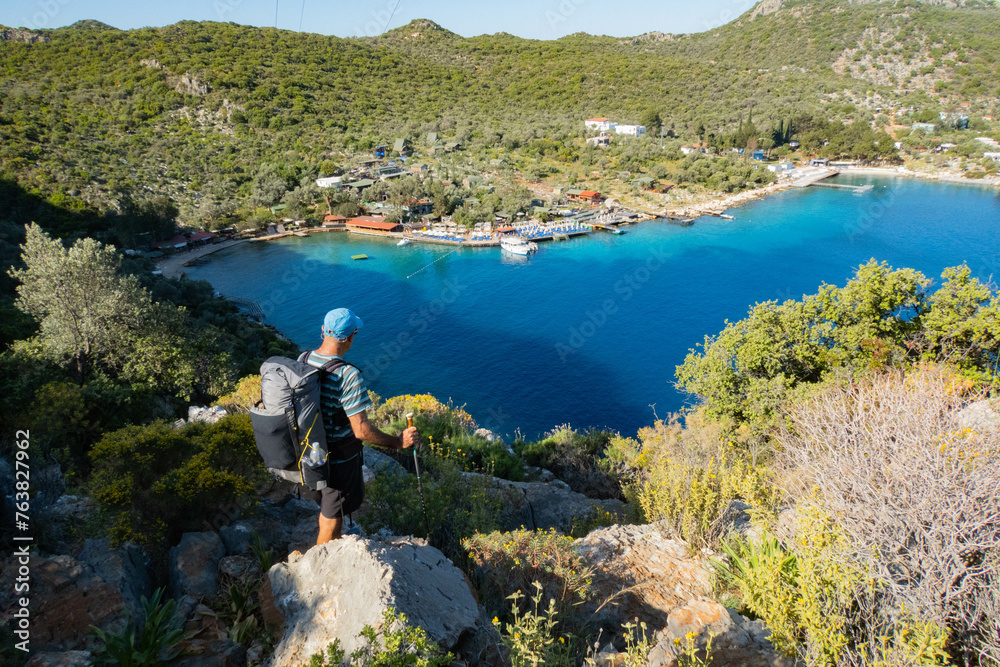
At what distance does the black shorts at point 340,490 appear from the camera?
3.10 meters

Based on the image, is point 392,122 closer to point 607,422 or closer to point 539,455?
point 607,422

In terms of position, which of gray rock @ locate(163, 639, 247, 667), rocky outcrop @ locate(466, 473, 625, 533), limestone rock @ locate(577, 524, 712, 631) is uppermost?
gray rock @ locate(163, 639, 247, 667)

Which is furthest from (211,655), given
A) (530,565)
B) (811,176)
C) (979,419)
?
(811,176)

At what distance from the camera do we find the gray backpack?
2.73 m

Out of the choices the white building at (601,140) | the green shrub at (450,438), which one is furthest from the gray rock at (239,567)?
the white building at (601,140)

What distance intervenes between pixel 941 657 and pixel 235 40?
361 ft

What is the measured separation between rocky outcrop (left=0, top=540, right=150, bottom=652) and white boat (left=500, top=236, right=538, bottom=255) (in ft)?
128

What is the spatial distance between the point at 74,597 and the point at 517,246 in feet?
131

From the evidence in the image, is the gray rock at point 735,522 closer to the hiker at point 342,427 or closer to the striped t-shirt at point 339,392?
the hiker at point 342,427

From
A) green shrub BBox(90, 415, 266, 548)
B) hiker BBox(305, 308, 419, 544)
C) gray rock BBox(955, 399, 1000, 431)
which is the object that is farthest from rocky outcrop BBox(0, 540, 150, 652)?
gray rock BBox(955, 399, 1000, 431)

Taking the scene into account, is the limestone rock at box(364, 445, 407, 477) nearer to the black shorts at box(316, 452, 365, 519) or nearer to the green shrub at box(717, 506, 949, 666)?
the black shorts at box(316, 452, 365, 519)

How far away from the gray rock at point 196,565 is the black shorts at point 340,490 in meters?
1.28

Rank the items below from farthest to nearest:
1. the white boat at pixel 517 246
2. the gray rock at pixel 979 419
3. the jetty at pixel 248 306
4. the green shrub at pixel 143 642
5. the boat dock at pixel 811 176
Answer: the boat dock at pixel 811 176, the white boat at pixel 517 246, the jetty at pixel 248 306, the gray rock at pixel 979 419, the green shrub at pixel 143 642

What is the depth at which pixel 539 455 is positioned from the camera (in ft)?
36.8
